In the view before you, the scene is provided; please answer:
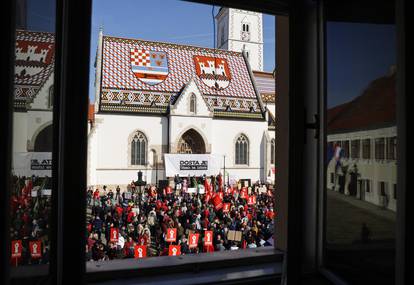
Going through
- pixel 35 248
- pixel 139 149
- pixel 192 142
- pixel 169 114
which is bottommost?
pixel 35 248

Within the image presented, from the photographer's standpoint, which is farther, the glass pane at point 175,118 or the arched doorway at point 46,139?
the glass pane at point 175,118

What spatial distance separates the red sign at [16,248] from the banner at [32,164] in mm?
113

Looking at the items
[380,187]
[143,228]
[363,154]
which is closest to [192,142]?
[143,228]

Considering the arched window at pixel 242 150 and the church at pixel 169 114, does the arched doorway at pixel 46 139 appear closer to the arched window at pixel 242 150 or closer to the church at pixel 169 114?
the church at pixel 169 114

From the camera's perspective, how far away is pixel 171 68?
18.2 m

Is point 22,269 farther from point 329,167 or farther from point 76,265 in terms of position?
point 329,167

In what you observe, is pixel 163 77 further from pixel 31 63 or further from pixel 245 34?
pixel 31 63

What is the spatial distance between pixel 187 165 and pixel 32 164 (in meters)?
14.9

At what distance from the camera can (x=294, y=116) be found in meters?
0.96

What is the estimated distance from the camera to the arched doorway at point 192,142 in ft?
58.5

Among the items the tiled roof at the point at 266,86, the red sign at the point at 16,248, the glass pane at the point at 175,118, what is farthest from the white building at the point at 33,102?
the tiled roof at the point at 266,86

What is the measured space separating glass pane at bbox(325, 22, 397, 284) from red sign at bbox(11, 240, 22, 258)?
0.81 metres

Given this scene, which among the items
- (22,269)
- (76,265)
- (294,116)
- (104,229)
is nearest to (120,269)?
(76,265)

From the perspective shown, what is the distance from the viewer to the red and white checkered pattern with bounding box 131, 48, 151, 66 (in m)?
17.4
